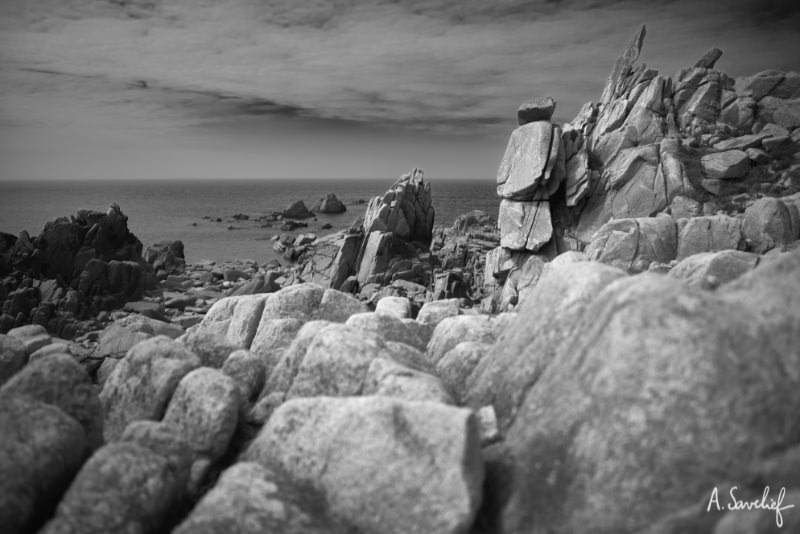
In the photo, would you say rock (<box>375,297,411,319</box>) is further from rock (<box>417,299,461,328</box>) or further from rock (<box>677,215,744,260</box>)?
rock (<box>677,215,744,260</box>)

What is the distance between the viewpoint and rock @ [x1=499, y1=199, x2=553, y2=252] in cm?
5281

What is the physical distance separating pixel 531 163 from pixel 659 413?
4850 centimetres

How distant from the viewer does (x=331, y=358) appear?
40.4ft

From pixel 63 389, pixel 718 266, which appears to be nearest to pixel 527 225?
pixel 718 266

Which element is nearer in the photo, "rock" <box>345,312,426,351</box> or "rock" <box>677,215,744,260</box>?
"rock" <box>345,312,426,351</box>

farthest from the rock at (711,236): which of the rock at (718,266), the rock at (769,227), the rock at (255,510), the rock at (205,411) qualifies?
the rock at (255,510)

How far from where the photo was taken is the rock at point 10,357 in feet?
48.3

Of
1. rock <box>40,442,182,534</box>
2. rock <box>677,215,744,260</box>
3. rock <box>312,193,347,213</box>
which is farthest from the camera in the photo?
rock <box>312,193,347,213</box>

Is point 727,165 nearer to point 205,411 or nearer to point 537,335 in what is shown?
point 537,335

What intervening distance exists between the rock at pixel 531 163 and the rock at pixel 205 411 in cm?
4660

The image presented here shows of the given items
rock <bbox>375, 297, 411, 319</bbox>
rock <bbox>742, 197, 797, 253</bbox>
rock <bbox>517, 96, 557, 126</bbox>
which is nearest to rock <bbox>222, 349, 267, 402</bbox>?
rock <bbox>375, 297, 411, 319</bbox>

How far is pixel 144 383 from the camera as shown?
12.5 meters

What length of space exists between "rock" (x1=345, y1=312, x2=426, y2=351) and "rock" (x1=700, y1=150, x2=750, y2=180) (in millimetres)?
48818
